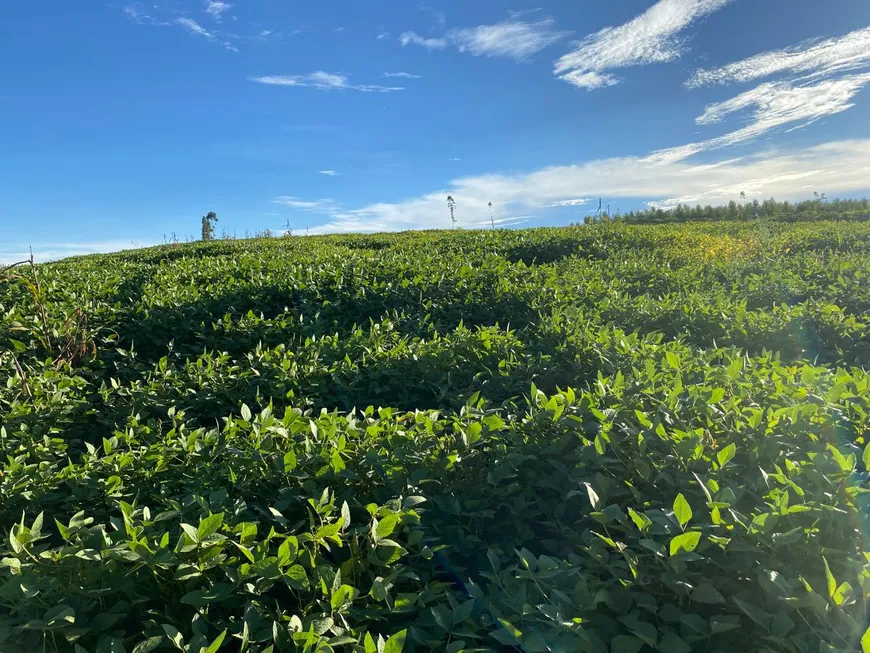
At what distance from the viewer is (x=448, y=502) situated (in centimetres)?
195

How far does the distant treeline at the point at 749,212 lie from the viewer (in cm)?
2412

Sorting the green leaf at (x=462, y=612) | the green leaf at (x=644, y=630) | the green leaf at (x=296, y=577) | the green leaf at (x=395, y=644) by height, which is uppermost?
the green leaf at (x=296, y=577)

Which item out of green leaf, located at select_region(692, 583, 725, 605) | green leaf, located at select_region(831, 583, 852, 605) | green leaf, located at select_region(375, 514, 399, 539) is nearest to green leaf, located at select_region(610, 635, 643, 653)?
green leaf, located at select_region(692, 583, 725, 605)

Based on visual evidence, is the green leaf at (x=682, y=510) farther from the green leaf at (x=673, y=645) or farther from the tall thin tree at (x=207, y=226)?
the tall thin tree at (x=207, y=226)

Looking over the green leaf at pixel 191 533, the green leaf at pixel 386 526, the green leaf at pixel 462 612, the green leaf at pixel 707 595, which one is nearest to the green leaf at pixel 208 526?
the green leaf at pixel 191 533

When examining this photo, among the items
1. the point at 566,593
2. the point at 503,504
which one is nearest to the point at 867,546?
the point at 566,593

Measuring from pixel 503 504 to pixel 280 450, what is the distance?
948 millimetres

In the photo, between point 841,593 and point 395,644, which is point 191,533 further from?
point 841,593

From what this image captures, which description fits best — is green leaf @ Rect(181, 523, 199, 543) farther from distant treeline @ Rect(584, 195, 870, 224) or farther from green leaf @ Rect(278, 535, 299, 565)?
distant treeline @ Rect(584, 195, 870, 224)

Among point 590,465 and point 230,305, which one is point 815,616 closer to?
point 590,465

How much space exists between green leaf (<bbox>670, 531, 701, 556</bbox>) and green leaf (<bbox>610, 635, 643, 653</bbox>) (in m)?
0.26

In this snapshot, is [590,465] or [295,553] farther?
[590,465]

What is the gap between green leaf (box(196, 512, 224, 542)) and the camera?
151cm

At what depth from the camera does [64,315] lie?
4777mm
